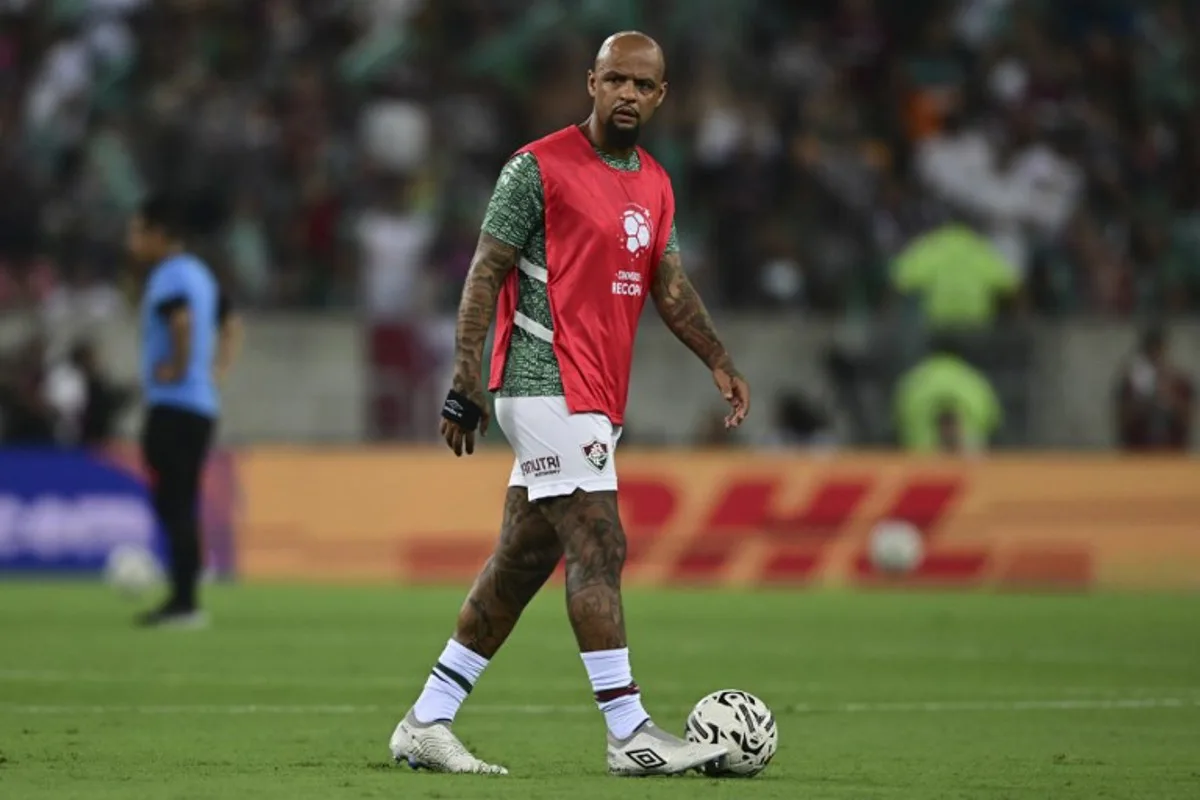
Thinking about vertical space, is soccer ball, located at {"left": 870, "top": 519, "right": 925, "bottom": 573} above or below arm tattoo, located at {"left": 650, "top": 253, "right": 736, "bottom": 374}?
below

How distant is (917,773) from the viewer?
28.3ft

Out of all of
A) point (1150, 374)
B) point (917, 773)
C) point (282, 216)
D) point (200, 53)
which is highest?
point (200, 53)

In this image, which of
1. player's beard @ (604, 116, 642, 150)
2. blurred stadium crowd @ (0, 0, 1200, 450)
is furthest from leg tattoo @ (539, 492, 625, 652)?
blurred stadium crowd @ (0, 0, 1200, 450)

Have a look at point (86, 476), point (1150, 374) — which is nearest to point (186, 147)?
point (86, 476)

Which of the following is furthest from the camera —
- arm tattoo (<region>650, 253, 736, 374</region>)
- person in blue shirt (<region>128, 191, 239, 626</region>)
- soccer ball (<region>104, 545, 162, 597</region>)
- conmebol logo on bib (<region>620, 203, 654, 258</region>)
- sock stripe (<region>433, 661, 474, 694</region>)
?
soccer ball (<region>104, 545, 162, 597</region>)

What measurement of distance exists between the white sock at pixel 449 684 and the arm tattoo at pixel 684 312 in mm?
1364

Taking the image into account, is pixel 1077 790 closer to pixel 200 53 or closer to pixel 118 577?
pixel 118 577

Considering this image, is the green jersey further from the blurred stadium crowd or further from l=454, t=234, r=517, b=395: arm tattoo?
the blurred stadium crowd

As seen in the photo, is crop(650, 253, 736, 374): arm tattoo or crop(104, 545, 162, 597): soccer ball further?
crop(104, 545, 162, 597): soccer ball

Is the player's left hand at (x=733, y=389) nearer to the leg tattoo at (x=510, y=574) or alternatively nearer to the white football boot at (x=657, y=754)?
the leg tattoo at (x=510, y=574)

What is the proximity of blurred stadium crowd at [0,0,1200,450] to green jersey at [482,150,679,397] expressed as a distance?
14.0 metres

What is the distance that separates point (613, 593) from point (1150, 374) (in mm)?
A: 15060

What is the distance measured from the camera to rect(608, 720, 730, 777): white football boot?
26.9 feet

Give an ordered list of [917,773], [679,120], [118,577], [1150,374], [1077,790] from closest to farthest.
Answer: [1077,790] → [917,773] → [118,577] → [1150,374] → [679,120]
